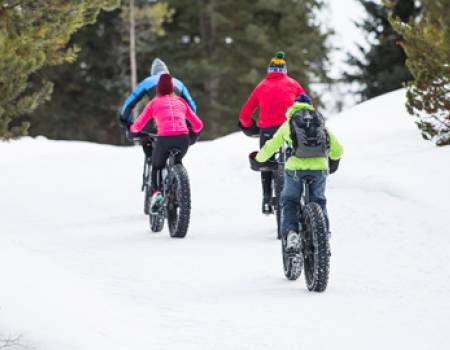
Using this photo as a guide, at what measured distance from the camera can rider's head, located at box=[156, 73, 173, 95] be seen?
10922 millimetres

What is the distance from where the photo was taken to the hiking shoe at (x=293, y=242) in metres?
7.87

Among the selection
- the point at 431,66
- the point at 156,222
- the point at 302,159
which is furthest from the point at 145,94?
the point at 431,66

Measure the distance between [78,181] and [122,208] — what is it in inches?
118

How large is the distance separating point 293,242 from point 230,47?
35.6 metres

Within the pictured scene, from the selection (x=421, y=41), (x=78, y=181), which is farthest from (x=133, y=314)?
(x=78, y=181)

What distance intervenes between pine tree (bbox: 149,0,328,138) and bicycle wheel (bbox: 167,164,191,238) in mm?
29185

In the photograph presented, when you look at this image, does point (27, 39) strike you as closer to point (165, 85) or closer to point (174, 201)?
point (165, 85)

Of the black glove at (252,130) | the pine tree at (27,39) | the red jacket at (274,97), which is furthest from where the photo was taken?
the pine tree at (27,39)

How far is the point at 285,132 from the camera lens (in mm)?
7914

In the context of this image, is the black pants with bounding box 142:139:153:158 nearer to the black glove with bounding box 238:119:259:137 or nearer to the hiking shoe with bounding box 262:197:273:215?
the black glove with bounding box 238:119:259:137

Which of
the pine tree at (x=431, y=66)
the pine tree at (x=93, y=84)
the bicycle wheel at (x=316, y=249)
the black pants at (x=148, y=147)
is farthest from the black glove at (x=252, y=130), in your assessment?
the pine tree at (x=93, y=84)

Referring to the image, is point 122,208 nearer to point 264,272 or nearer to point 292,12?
point 264,272

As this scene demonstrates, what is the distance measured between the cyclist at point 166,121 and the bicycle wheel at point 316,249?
11.1 feet

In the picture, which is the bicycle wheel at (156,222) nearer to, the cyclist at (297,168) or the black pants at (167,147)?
the black pants at (167,147)
